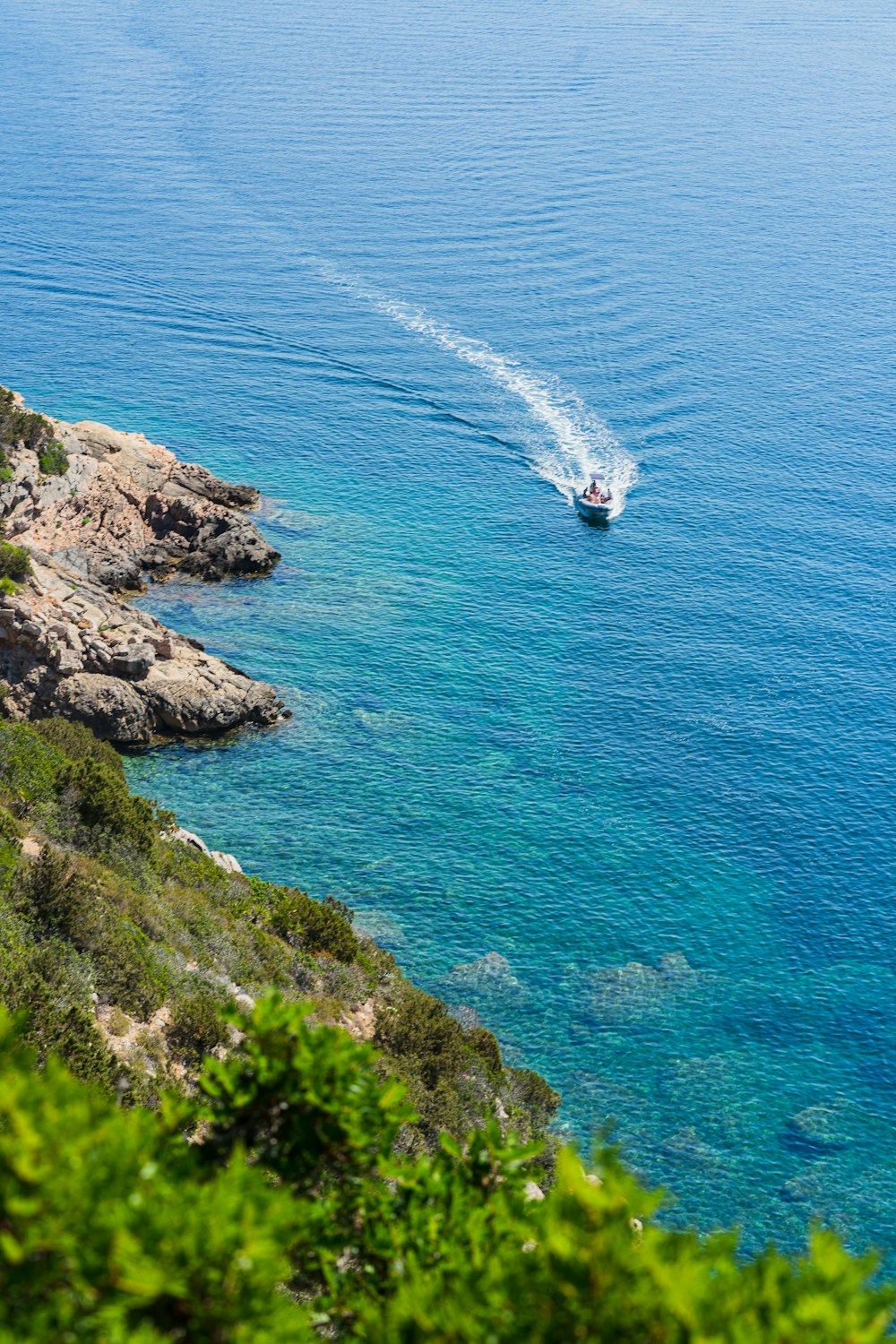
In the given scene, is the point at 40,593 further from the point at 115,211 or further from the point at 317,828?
the point at 115,211

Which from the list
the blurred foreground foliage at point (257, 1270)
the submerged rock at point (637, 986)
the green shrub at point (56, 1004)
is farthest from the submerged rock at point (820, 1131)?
the blurred foreground foliage at point (257, 1270)

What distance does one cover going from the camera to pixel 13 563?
174ft

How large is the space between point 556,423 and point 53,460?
1497 inches

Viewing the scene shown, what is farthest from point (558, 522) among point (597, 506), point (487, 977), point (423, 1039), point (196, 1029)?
point (196, 1029)

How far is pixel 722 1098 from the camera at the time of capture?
1629 inches

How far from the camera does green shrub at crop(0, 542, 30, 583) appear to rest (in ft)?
173

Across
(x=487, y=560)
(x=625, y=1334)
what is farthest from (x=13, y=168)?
(x=625, y=1334)

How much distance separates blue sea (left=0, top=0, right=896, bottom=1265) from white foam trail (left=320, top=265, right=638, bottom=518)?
0.39 metres

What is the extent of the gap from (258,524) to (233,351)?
99.3 feet

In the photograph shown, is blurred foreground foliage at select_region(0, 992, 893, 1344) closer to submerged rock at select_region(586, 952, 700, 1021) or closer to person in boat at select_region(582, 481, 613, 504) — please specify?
submerged rock at select_region(586, 952, 700, 1021)

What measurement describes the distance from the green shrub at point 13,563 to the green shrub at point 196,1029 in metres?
31.0

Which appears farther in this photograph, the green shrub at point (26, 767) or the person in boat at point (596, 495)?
the person in boat at point (596, 495)

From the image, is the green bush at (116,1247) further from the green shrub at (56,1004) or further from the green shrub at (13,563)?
the green shrub at (13,563)

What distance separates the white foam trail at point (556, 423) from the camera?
279 feet
